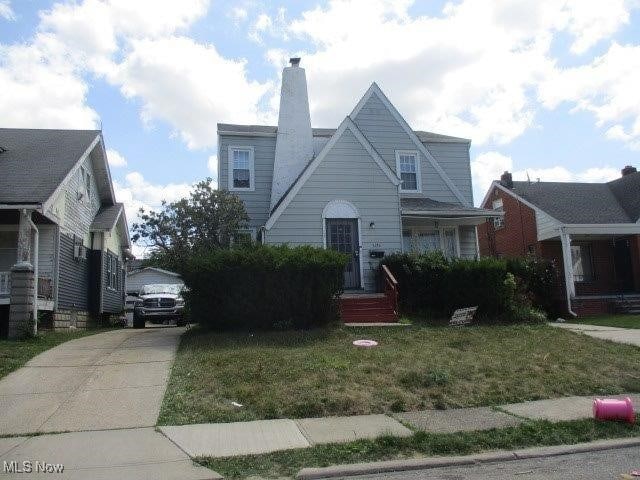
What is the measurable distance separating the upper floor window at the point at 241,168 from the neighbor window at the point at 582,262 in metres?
14.5

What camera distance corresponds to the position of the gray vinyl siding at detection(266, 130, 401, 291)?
16.9m

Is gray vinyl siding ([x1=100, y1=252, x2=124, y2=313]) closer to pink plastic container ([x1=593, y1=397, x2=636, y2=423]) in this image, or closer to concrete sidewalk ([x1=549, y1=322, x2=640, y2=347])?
concrete sidewalk ([x1=549, y1=322, x2=640, y2=347])

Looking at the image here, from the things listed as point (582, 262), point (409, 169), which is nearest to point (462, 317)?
point (409, 169)

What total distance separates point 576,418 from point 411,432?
2.25 meters

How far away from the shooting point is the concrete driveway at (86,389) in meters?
6.74

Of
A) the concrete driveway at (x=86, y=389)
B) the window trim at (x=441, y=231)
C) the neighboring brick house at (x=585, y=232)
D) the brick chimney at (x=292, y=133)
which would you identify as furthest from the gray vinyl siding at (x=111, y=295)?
the neighboring brick house at (x=585, y=232)

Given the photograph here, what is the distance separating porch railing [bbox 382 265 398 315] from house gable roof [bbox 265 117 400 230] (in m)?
3.53

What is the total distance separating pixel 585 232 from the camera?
21.5 meters

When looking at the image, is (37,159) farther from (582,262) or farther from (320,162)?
(582,262)

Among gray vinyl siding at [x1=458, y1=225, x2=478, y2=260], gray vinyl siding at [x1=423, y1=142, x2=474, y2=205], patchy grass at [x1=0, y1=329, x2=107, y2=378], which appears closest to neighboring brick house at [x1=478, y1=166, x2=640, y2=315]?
gray vinyl siding at [x1=458, y1=225, x2=478, y2=260]

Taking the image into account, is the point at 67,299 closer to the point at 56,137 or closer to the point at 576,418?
the point at 56,137

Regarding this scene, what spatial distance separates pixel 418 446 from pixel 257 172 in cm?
1585

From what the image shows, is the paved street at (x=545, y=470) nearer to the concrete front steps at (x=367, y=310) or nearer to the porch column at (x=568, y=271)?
the concrete front steps at (x=367, y=310)

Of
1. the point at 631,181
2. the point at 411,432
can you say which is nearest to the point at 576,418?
the point at 411,432
